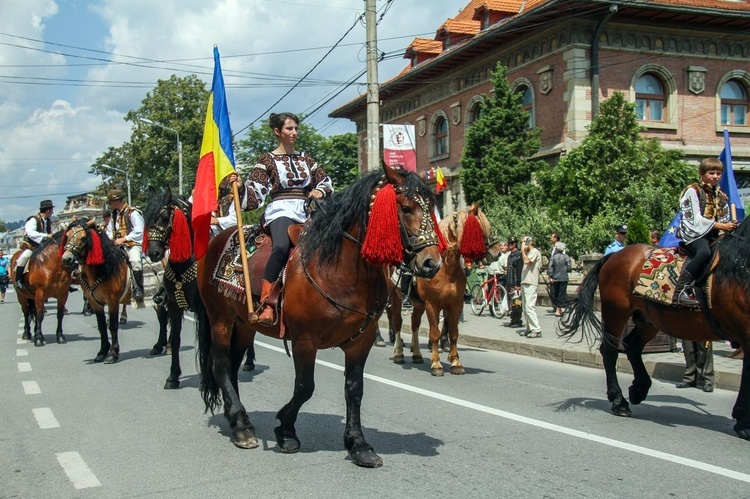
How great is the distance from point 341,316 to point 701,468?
291 cm

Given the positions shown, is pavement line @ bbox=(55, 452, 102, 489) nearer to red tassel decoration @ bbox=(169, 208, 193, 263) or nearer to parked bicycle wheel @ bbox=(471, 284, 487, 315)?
red tassel decoration @ bbox=(169, 208, 193, 263)

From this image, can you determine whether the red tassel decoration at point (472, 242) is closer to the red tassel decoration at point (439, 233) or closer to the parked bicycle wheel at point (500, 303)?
the red tassel decoration at point (439, 233)

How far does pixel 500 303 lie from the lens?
765 inches

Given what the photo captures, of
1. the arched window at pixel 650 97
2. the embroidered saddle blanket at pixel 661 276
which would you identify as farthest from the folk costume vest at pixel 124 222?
the arched window at pixel 650 97

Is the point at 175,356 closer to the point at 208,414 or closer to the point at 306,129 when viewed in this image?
the point at 208,414

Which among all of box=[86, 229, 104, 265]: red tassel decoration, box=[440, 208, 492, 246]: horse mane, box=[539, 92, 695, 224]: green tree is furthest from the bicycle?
box=[86, 229, 104, 265]: red tassel decoration

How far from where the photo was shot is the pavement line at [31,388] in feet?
29.7

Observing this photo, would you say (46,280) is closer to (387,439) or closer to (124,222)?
(124,222)

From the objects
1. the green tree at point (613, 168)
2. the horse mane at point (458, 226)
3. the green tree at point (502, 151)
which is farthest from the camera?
the green tree at point (502, 151)

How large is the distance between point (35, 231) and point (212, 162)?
35.9ft

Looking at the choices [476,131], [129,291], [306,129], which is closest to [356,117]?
[306,129]

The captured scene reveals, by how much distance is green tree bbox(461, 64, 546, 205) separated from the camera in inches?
1106

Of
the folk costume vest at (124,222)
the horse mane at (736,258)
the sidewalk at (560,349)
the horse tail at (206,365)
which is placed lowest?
the sidewalk at (560,349)

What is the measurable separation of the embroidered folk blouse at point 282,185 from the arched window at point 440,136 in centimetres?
3145
